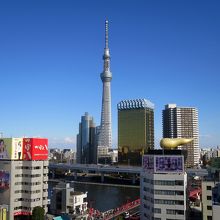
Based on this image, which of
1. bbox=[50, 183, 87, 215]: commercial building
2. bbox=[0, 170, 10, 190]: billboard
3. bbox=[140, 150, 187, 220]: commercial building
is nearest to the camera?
bbox=[140, 150, 187, 220]: commercial building

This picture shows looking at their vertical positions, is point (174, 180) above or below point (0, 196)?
above

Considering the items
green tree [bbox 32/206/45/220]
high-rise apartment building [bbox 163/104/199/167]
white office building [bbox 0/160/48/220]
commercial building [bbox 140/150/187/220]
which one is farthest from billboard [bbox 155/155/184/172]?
high-rise apartment building [bbox 163/104/199/167]

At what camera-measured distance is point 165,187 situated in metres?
41.7

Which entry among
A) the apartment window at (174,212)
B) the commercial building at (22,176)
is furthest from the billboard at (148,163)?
the commercial building at (22,176)

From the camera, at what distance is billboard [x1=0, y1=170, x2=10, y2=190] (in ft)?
166

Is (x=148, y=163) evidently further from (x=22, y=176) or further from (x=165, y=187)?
(x=22, y=176)

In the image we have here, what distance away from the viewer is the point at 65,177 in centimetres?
13738

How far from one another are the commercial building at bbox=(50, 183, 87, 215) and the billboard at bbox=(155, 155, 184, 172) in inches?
751

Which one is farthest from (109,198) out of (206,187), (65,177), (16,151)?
(65,177)

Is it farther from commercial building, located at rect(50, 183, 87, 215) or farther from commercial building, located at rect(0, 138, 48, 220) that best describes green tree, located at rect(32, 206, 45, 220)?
commercial building, located at rect(50, 183, 87, 215)

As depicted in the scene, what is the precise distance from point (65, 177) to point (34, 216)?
91.6 m

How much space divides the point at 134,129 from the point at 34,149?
122 metres

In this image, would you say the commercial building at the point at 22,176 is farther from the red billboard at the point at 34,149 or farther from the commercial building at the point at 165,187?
the commercial building at the point at 165,187

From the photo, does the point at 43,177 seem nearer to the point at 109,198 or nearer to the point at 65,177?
the point at 109,198
